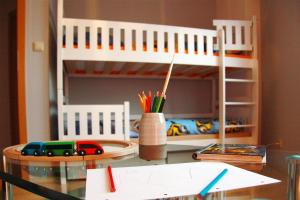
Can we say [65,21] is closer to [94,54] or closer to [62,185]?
[94,54]

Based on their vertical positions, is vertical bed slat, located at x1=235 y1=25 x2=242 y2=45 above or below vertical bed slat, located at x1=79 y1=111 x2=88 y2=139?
above

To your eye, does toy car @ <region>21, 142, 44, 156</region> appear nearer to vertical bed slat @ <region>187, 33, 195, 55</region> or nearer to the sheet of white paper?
the sheet of white paper

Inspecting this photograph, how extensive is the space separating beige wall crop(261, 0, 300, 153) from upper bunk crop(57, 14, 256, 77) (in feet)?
0.72

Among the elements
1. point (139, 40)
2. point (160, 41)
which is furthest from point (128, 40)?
point (160, 41)

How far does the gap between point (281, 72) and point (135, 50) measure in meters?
1.26

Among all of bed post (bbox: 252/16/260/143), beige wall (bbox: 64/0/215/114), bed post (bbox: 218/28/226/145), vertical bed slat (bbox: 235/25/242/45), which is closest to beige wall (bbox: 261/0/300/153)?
bed post (bbox: 252/16/260/143)

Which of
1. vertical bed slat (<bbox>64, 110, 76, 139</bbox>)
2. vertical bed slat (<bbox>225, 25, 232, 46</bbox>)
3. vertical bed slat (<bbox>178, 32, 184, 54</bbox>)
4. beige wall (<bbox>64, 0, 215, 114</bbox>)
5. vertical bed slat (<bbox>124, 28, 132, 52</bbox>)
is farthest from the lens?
beige wall (<bbox>64, 0, 215, 114</bbox>)

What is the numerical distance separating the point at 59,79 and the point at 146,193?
4.61ft

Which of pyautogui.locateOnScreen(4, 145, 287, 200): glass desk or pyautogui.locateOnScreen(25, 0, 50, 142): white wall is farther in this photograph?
pyautogui.locateOnScreen(25, 0, 50, 142): white wall

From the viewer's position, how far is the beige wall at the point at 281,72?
1.92 metres

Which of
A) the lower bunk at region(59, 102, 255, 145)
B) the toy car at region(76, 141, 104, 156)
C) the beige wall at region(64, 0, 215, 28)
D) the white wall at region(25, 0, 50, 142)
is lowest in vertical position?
the lower bunk at region(59, 102, 255, 145)

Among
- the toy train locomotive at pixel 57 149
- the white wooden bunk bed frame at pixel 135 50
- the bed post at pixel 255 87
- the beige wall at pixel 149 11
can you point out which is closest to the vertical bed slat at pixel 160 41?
the white wooden bunk bed frame at pixel 135 50

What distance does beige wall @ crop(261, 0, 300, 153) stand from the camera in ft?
6.31

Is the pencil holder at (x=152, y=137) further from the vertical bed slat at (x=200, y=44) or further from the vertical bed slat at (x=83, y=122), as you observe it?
the vertical bed slat at (x=200, y=44)
